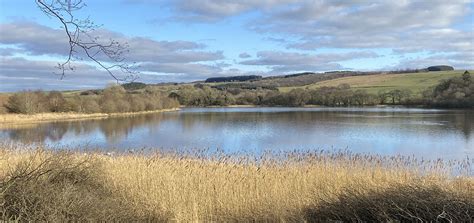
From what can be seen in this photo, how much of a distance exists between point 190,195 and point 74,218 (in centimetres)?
344

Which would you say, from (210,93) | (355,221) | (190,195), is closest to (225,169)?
(190,195)

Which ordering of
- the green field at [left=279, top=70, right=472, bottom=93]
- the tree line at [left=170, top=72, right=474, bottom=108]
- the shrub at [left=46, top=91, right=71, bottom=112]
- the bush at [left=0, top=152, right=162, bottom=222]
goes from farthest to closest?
the green field at [left=279, top=70, right=472, bottom=93] < the tree line at [left=170, top=72, right=474, bottom=108] < the shrub at [left=46, top=91, right=71, bottom=112] < the bush at [left=0, top=152, right=162, bottom=222]

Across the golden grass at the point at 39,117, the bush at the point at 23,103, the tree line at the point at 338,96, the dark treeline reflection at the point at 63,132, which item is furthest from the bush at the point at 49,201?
the tree line at the point at 338,96

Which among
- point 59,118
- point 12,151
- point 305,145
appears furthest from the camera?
point 59,118

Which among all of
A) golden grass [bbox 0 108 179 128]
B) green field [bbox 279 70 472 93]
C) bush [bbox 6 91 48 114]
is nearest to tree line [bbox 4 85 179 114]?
bush [bbox 6 91 48 114]

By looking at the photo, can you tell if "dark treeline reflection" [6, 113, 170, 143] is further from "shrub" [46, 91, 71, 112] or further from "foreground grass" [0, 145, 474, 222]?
"shrub" [46, 91, 71, 112]

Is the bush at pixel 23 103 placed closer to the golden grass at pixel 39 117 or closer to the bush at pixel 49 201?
the golden grass at pixel 39 117

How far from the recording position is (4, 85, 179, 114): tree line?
56031mm

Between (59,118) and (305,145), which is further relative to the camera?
(59,118)

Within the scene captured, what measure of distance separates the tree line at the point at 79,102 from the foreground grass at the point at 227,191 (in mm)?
46846

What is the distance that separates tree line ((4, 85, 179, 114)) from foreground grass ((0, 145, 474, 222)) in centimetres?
4685

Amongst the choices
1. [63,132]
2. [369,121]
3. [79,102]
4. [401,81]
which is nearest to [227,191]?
[63,132]

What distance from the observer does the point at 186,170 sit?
1069cm

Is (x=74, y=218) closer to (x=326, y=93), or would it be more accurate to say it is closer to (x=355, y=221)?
(x=355, y=221)
